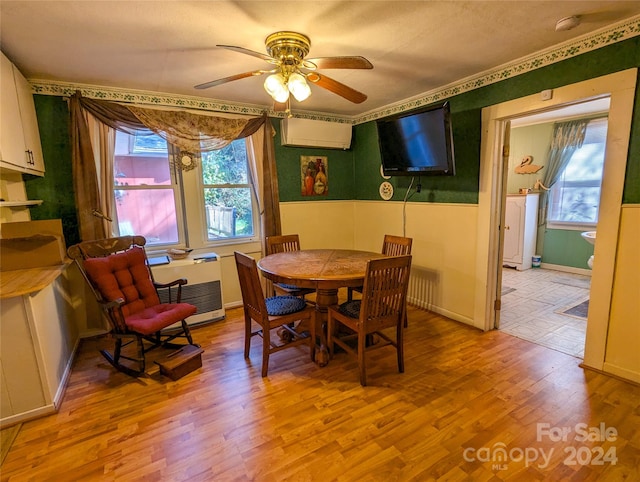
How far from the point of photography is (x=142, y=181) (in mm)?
3283

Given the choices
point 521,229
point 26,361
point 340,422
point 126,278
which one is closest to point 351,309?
point 340,422

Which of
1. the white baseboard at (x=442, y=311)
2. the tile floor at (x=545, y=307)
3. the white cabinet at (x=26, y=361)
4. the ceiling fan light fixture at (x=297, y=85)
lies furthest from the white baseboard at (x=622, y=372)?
the white cabinet at (x=26, y=361)

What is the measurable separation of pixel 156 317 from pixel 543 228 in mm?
5846

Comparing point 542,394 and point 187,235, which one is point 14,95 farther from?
point 542,394

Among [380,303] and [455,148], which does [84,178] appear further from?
[455,148]

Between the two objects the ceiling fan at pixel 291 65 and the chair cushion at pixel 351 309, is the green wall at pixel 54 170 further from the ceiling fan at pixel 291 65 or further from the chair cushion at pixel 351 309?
the chair cushion at pixel 351 309

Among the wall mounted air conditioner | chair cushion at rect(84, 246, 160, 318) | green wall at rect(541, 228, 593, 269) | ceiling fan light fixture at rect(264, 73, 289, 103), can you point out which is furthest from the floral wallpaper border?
green wall at rect(541, 228, 593, 269)

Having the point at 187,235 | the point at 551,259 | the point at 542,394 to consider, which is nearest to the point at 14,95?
the point at 187,235

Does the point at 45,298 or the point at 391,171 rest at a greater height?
the point at 391,171

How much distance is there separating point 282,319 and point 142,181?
220 cm

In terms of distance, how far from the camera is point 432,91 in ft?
10.7

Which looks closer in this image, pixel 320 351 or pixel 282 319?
pixel 282 319

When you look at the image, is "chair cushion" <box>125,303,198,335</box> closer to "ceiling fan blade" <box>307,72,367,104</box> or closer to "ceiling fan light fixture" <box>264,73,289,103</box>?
"ceiling fan light fixture" <box>264,73,289,103</box>

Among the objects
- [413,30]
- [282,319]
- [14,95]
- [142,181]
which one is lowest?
[282,319]
